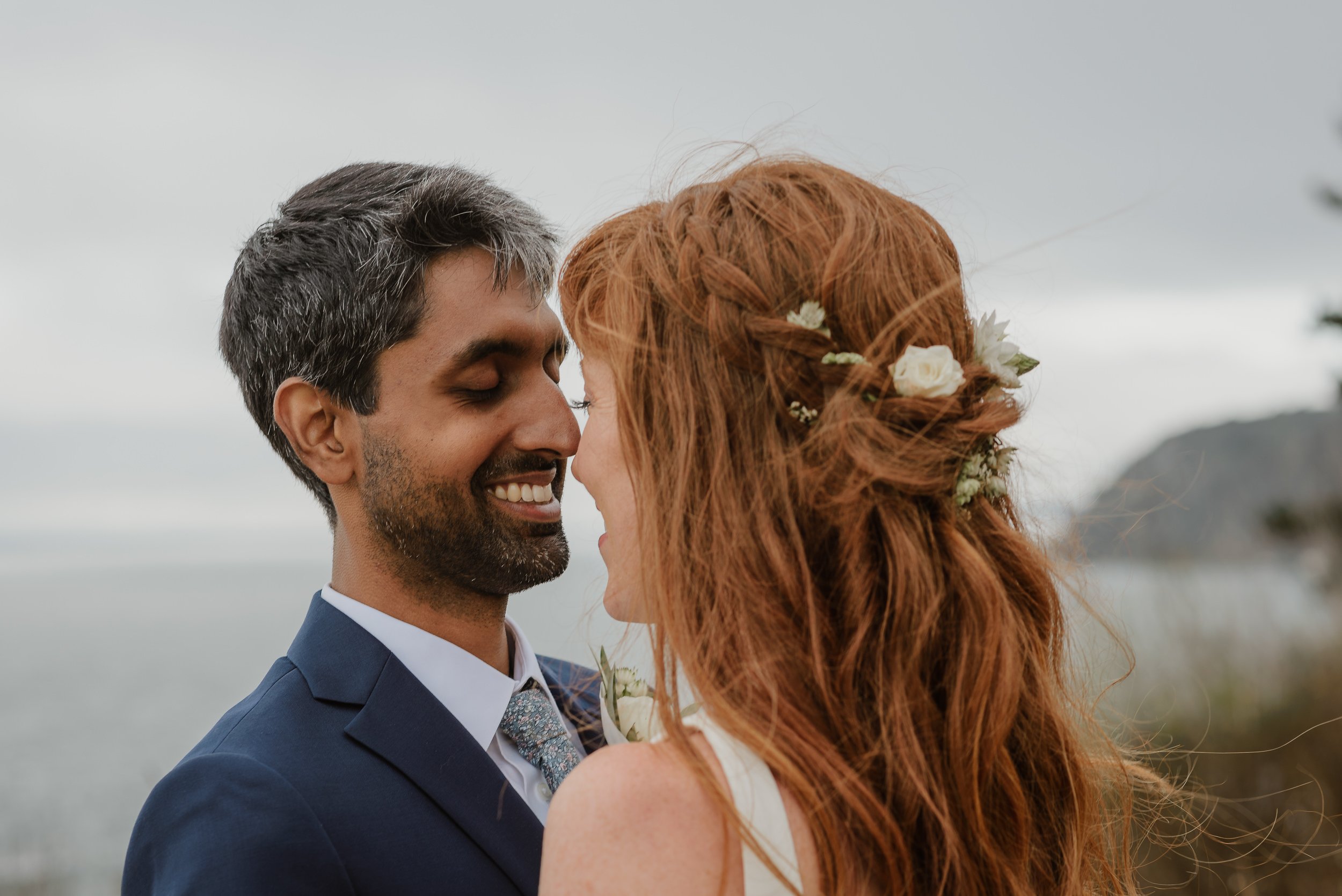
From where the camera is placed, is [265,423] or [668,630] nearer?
[668,630]

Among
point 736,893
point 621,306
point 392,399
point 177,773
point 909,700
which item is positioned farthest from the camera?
point 392,399

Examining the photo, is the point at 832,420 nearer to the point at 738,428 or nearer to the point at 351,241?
the point at 738,428

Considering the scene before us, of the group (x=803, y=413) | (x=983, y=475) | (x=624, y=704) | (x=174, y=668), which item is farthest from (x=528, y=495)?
(x=174, y=668)

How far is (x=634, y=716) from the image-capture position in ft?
9.02

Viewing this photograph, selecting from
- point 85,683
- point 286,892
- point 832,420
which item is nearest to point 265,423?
point 286,892

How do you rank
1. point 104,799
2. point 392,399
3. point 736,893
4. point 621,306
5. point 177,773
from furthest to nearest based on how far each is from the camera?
1. point 104,799
2. point 392,399
3. point 177,773
4. point 621,306
5. point 736,893

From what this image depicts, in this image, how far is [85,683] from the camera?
21.7 meters

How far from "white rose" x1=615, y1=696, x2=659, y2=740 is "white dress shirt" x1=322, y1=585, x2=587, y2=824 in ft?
0.85

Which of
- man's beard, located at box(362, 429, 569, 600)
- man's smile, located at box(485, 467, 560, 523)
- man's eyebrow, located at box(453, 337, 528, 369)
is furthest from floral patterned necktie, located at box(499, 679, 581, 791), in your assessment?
man's eyebrow, located at box(453, 337, 528, 369)

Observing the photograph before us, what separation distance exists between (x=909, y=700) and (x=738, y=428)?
22.0 inches

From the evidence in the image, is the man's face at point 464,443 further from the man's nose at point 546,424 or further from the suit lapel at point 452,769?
the suit lapel at point 452,769

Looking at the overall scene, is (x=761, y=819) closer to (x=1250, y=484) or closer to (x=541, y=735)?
(x=541, y=735)

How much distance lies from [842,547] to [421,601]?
59.6 inches

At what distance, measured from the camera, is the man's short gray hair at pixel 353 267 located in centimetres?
289
